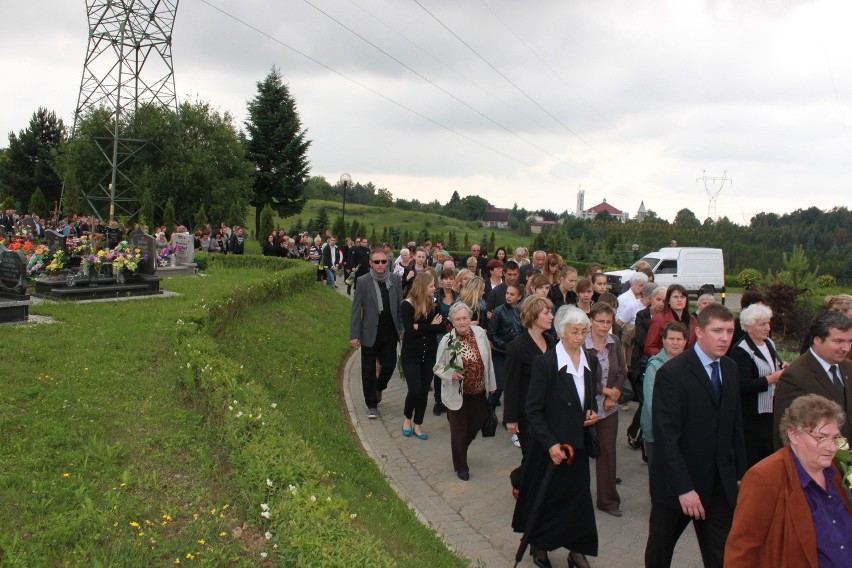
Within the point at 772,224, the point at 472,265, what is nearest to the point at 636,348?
the point at 472,265

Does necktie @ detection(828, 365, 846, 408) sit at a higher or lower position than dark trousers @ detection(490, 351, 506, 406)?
higher

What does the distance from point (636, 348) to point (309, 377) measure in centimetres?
494

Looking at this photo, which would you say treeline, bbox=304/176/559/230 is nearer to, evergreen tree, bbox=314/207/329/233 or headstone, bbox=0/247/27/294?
evergreen tree, bbox=314/207/329/233

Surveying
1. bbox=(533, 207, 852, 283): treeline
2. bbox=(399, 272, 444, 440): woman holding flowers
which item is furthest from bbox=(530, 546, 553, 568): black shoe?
bbox=(533, 207, 852, 283): treeline

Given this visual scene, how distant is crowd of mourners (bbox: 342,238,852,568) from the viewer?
3123mm

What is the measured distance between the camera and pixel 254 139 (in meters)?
48.4

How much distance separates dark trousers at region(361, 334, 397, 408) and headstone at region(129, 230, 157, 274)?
24.8 feet

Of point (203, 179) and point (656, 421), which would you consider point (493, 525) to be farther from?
point (203, 179)

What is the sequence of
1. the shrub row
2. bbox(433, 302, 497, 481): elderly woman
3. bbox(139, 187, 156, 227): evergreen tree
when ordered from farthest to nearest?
bbox(139, 187, 156, 227): evergreen tree, bbox(433, 302, 497, 481): elderly woman, the shrub row

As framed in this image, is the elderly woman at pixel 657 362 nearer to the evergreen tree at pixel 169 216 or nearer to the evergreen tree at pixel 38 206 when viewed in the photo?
the evergreen tree at pixel 169 216

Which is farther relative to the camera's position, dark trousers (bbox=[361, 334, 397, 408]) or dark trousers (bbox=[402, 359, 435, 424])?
dark trousers (bbox=[361, 334, 397, 408])

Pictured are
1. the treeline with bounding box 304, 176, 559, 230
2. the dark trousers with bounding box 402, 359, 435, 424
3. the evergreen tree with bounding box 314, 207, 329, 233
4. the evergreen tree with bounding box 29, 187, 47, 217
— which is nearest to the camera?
the dark trousers with bounding box 402, 359, 435, 424

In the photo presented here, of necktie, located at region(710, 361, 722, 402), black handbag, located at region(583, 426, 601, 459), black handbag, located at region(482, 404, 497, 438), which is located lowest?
black handbag, located at region(482, 404, 497, 438)

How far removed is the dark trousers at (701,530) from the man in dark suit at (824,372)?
790 millimetres
